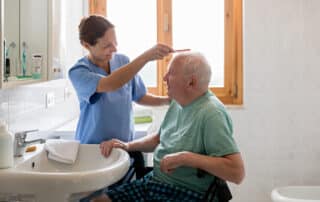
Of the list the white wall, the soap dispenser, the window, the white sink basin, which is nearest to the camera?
the white sink basin

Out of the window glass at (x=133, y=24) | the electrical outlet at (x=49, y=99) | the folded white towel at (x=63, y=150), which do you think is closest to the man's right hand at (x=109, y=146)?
the folded white towel at (x=63, y=150)

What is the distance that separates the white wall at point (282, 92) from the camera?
9.84ft

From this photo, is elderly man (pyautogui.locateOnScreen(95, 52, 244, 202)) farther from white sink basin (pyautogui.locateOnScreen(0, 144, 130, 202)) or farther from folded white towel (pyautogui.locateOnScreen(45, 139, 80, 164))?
white sink basin (pyautogui.locateOnScreen(0, 144, 130, 202))

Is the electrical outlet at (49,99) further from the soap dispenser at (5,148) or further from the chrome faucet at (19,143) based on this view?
the soap dispenser at (5,148)

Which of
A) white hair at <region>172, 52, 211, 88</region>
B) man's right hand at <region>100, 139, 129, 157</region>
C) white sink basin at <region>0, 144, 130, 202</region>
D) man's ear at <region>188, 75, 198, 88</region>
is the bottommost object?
white sink basin at <region>0, 144, 130, 202</region>

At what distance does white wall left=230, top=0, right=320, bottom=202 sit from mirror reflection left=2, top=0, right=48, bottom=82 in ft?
5.10

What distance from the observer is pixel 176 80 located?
172 centimetres

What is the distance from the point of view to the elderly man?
1552mm

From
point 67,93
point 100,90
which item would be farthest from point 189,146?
point 67,93

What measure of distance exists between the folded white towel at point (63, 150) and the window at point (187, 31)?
1.48m

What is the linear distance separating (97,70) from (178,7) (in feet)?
4.53

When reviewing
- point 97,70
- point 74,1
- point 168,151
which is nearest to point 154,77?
point 74,1

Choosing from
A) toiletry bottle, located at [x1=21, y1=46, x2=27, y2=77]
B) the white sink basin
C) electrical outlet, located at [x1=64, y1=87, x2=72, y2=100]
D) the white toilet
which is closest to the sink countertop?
electrical outlet, located at [x1=64, y1=87, x2=72, y2=100]

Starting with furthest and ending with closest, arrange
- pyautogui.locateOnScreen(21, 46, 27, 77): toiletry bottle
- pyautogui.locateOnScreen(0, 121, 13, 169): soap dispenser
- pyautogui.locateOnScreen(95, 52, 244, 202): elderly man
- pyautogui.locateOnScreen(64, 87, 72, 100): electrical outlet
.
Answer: pyautogui.locateOnScreen(64, 87, 72, 100): electrical outlet, pyautogui.locateOnScreen(21, 46, 27, 77): toiletry bottle, pyautogui.locateOnScreen(95, 52, 244, 202): elderly man, pyautogui.locateOnScreen(0, 121, 13, 169): soap dispenser
